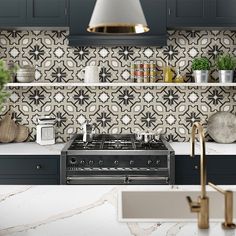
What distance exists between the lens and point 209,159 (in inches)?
145

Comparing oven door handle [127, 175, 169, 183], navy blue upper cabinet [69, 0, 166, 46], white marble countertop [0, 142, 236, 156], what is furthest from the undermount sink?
navy blue upper cabinet [69, 0, 166, 46]

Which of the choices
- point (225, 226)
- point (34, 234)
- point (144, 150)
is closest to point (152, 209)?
point (225, 226)

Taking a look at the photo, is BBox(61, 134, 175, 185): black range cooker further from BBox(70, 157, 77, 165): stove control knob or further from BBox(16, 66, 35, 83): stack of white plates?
BBox(16, 66, 35, 83): stack of white plates

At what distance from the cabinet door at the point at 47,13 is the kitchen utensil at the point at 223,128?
5.45 ft

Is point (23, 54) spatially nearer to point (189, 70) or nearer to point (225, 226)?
point (189, 70)

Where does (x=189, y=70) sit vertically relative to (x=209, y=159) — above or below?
above

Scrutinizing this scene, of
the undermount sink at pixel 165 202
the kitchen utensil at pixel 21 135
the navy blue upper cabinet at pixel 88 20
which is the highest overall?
the navy blue upper cabinet at pixel 88 20

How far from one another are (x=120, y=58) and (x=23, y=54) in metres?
0.93

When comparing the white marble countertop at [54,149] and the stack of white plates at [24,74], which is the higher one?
the stack of white plates at [24,74]

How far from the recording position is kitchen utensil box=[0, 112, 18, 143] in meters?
4.27

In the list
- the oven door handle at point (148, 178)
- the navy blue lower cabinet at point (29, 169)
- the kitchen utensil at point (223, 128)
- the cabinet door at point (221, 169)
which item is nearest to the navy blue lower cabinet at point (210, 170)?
the cabinet door at point (221, 169)

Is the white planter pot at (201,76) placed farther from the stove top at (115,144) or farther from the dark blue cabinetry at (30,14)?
the dark blue cabinetry at (30,14)

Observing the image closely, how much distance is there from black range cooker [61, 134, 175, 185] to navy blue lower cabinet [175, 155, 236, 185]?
0.10m

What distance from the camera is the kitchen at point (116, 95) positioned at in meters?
3.64
